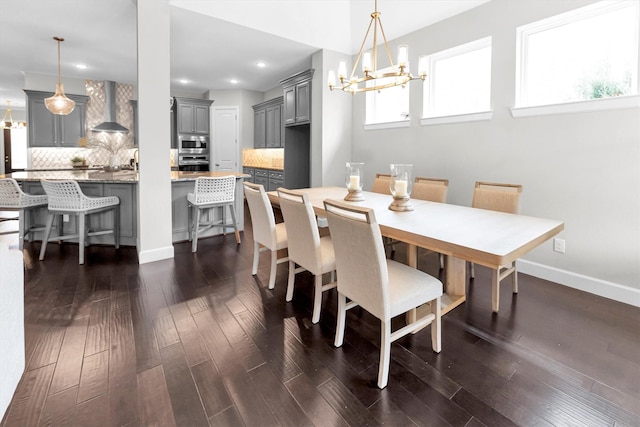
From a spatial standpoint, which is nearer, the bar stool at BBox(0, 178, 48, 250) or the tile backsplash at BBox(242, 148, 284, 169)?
the bar stool at BBox(0, 178, 48, 250)

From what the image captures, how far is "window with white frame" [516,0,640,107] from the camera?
273 cm

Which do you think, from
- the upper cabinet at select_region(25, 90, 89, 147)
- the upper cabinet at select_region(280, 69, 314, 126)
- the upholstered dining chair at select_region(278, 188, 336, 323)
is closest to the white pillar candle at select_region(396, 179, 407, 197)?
the upholstered dining chair at select_region(278, 188, 336, 323)

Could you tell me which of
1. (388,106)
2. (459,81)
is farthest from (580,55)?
(388,106)

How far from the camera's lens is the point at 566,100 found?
3.07 meters

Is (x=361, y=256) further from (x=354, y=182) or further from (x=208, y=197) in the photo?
(x=208, y=197)

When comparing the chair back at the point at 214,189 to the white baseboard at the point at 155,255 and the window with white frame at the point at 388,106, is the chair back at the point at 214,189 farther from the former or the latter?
the window with white frame at the point at 388,106

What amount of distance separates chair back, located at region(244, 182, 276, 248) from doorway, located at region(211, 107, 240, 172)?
564 cm

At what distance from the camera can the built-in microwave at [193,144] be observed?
24.9 feet

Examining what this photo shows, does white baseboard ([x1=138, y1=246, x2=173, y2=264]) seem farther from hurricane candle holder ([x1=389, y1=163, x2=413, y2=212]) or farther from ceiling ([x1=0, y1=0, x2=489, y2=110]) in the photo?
ceiling ([x1=0, y1=0, x2=489, y2=110])

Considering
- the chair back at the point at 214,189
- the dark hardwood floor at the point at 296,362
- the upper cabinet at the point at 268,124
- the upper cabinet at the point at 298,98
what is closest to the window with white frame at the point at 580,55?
the dark hardwood floor at the point at 296,362

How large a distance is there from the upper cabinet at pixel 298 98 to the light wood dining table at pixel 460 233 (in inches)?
125

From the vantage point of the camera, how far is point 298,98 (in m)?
5.70

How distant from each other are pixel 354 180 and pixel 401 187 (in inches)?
21.9

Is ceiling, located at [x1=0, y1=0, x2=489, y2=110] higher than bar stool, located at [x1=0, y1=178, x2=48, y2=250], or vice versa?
ceiling, located at [x1=0, y1=0, x2=489, y2=110]
